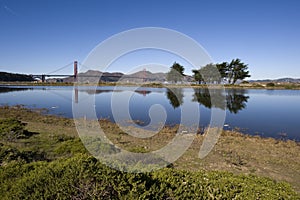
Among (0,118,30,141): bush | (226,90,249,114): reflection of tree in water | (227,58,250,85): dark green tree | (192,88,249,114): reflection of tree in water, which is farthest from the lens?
(227,58,250,85): dark green tree

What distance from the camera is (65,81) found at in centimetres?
11844

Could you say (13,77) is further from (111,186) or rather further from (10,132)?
(111,186)

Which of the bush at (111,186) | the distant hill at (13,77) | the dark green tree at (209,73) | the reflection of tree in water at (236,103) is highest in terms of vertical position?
the distant hill at (13,77)

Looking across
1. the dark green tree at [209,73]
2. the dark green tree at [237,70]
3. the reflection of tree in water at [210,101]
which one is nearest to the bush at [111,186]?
the dark green tree at [209,73]

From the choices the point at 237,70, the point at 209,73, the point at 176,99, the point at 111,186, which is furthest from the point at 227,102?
the point at 237,70

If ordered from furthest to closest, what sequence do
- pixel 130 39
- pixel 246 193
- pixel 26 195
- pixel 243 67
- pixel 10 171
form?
1. pixel 243 67
2. pixel 130 39
3. pixel 10 171
4. pixel 246 193
5. pixel 26 195

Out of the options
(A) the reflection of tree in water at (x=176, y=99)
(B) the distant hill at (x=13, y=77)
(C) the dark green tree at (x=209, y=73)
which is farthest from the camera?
(B) the distant hill at (x=13, y=77)

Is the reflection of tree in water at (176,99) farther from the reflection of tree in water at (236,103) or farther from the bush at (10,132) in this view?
the bush at (10,132)

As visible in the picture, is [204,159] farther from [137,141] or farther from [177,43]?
[177,43]

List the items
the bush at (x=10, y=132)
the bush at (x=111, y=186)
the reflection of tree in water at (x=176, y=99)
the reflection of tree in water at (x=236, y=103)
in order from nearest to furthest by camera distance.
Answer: the bush at (x=111, y=186) < the bush at (x=10, y=132) < the reflection of tree in water at (x=236, y=103) < the reflection of tree in water at (x=176, y=99)

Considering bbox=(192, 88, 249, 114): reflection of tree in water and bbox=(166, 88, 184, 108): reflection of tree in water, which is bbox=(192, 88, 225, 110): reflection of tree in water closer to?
bbox=(192, 88, 249, 114): reflection of tree in water

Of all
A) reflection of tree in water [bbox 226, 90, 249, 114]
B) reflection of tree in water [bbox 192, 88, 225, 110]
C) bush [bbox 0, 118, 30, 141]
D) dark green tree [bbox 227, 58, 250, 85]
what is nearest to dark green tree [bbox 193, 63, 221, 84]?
reflection of tree in water [bbox 192, 88, 225, 110]

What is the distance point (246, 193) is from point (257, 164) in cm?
551

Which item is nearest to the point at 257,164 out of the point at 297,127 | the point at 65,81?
the point at 297,127
